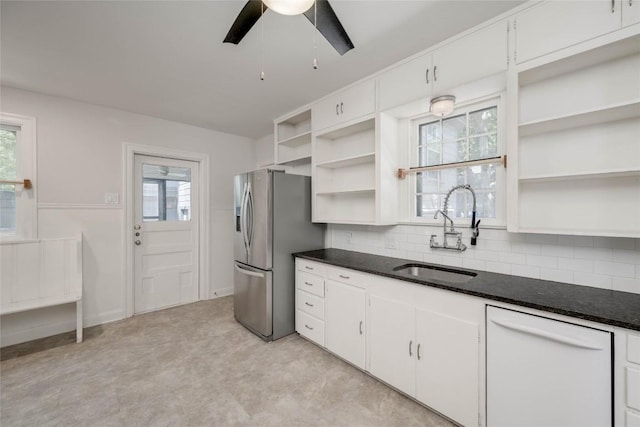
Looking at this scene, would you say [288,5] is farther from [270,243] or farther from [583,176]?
[270,243]

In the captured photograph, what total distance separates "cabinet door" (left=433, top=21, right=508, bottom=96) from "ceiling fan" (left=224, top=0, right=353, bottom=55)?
803mm

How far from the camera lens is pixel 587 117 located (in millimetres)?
1488

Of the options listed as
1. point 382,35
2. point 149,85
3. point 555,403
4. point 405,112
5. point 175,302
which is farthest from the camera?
point 175,302

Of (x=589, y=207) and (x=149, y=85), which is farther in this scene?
(x=149, y=85)

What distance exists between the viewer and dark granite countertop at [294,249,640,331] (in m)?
1.18

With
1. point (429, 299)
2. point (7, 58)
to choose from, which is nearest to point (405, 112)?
point (429, 299)

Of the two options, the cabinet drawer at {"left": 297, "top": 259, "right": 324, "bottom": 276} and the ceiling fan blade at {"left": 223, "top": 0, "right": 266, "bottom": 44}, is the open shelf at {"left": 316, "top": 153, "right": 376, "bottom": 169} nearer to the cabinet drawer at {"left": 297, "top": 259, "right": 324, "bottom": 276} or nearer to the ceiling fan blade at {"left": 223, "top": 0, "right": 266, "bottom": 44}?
the cabinet drawer at {"left": 297, "top": 259, "right": 324, "bottom": 276}

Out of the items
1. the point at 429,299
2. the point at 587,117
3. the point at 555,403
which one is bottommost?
the point at 555,403

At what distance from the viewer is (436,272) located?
2.23 meters

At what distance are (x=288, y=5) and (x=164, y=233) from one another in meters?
3.42

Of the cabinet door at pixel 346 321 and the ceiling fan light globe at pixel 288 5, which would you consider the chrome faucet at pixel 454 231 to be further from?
the ceiling fan light globe at pixel 288 5

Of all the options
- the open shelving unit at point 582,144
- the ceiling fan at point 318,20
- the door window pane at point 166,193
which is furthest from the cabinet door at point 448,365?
the door window pane at point 166,193

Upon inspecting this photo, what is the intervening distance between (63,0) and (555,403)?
136 inches

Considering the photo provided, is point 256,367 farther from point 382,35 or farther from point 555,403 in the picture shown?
point 382,35
